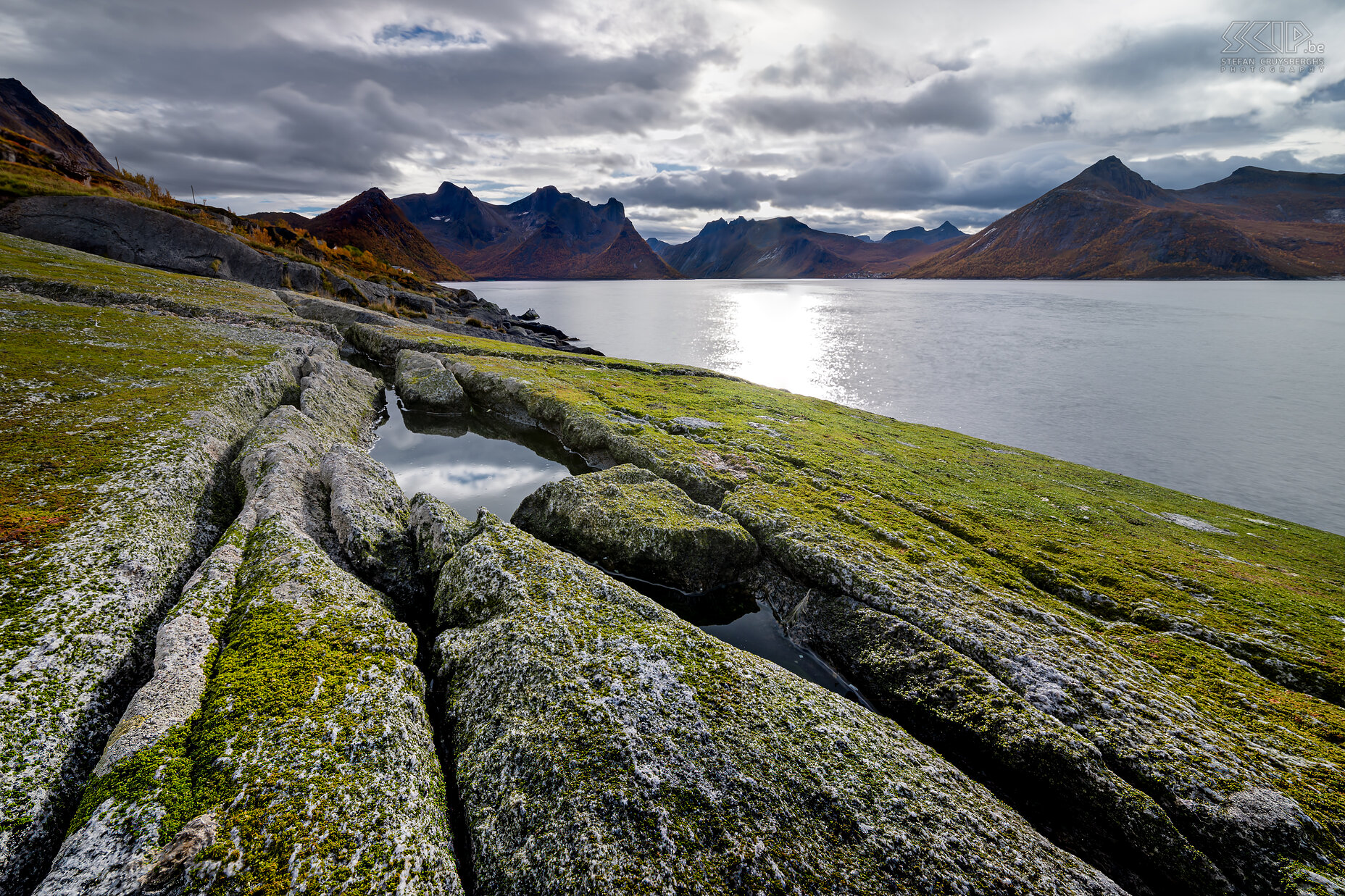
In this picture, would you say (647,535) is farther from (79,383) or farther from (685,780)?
(79,383)

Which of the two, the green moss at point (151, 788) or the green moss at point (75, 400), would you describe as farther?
the green moss at point (75, 400)

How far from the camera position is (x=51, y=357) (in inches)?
653

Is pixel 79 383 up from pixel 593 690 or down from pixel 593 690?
up

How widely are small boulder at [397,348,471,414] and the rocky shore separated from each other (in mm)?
13164

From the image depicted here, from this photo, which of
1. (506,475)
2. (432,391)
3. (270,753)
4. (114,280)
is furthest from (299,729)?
(114,280)

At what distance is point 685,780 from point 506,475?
17.9 m

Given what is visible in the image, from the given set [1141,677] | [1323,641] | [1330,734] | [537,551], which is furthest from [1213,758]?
[537,551]

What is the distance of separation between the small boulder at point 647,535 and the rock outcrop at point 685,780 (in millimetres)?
4778

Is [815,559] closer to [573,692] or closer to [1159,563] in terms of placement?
[573,692]

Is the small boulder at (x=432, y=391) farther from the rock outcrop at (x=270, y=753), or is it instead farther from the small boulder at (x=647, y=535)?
the rock outcrop at (x=270, y=753)

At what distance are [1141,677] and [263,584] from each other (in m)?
17.2

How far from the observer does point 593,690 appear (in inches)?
315

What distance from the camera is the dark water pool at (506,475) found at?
13.1 metres

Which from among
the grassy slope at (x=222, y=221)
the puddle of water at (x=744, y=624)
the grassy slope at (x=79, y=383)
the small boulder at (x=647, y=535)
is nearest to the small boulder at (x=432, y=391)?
the grassy slope at (x=79, y=383)
